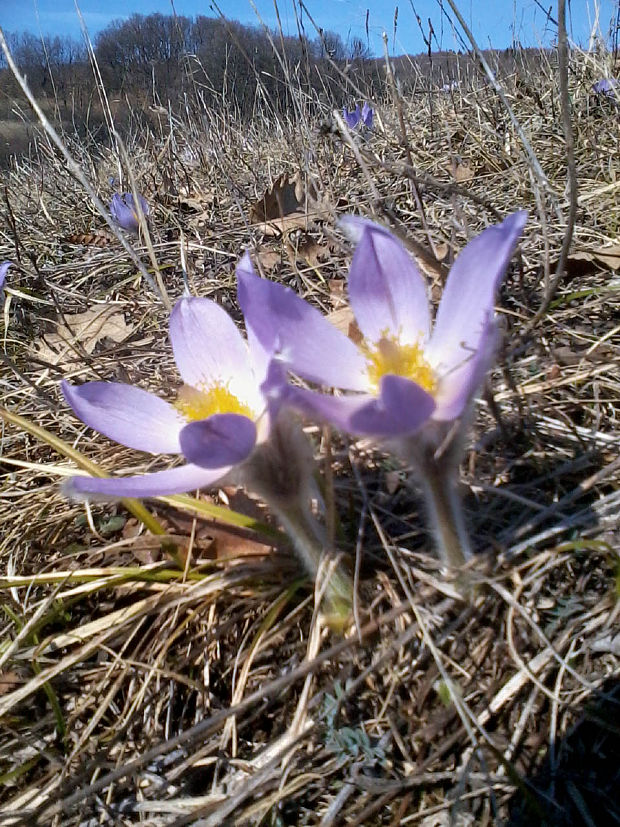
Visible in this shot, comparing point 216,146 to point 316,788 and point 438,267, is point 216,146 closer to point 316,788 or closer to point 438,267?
point 438,267

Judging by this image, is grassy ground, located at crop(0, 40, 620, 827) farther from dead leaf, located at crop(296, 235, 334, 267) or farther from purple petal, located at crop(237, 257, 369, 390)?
dead leaf, located at crop(296, 235, 334, 267)

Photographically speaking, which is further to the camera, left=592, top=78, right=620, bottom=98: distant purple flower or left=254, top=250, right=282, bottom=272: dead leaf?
left=592, top=78, right=620, bottom=98: distant purple flower

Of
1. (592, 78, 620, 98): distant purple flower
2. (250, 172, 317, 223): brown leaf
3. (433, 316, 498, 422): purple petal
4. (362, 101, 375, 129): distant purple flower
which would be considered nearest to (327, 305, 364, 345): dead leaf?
(433, 316, 498, 422): purple petal

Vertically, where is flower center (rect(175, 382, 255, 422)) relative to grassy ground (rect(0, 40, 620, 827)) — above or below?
above

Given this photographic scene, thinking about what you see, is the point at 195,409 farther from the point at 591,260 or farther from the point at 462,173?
the point at 462,173

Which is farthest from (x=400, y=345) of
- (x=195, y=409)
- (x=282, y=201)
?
(x=282, y=201)

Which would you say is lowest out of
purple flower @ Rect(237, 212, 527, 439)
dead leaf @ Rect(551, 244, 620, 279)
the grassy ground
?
the grassy ground

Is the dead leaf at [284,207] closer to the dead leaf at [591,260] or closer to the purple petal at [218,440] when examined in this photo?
the dead leaf at [591,260]
